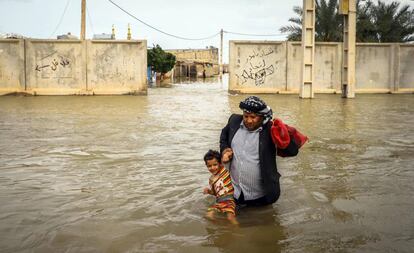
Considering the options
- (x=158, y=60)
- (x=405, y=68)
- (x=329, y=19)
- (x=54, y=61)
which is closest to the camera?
(x=54, y=61)

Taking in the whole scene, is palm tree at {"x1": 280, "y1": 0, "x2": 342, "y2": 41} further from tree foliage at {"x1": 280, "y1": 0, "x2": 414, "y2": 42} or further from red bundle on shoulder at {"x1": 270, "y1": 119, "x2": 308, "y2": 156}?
red bundle on shoulder at {"x1": 270, "y1": 119, "x2": 308, "y2": 156}

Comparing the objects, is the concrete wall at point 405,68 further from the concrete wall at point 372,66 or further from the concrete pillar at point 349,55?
the concrete pillar at point 349,55

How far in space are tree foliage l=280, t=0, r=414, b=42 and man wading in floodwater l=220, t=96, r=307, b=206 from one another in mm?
27403

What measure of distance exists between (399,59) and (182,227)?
2246cm

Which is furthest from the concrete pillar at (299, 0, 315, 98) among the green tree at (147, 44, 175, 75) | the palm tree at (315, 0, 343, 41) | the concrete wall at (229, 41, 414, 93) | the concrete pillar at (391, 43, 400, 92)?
the green tree at (147, 44, 175, 75)

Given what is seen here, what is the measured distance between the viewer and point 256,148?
13.6 feet

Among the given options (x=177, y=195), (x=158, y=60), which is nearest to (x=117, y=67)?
(x=177, y=195)

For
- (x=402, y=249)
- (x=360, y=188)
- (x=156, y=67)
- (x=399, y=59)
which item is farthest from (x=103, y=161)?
(x=156, y=67)

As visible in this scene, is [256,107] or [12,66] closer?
[256,107]

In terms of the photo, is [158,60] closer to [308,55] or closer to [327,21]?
[327,21]

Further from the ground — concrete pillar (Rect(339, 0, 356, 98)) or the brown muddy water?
concrete pillar (Rect(339, 0, 356, 98))

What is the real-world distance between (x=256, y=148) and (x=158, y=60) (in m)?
43.0

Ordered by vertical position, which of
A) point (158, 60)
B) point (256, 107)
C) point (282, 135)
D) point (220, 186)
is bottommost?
point (220, 186)

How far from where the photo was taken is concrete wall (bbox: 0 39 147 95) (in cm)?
2073
